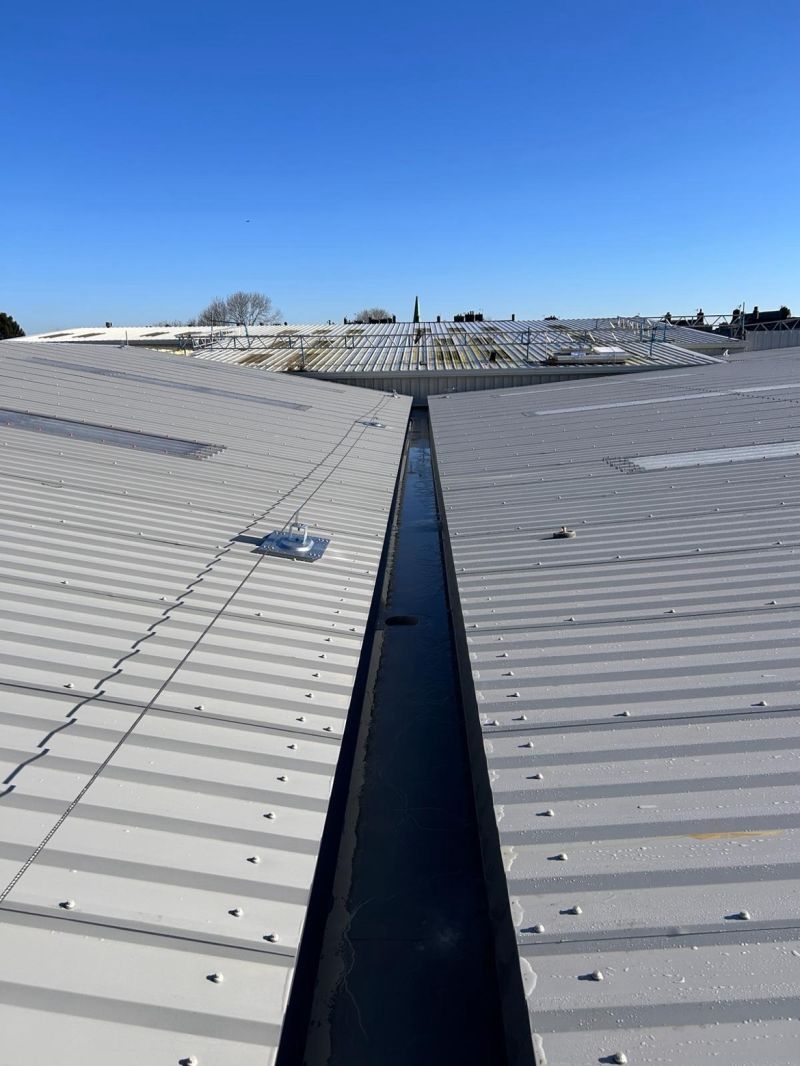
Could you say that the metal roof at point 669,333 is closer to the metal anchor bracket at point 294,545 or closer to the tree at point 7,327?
the metal anchor bracket at point 294,545

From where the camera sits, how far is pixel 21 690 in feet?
12.7

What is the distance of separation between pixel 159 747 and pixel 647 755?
2531 millimetres

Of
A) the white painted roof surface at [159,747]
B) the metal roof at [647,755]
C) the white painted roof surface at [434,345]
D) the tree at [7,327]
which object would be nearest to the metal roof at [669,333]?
the white painted roof surface at [434,345]

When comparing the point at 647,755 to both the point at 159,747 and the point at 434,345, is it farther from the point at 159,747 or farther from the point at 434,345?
the point at 434,345

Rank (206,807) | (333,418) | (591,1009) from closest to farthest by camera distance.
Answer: (591,1009), (206,807), (333,418)

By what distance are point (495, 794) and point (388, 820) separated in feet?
5.07

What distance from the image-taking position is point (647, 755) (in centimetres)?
372

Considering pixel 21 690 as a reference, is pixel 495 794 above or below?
below

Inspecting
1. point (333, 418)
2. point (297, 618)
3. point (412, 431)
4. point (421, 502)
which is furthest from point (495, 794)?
point (412, 431)

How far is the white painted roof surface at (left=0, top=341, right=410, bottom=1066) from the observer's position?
8.02 feet

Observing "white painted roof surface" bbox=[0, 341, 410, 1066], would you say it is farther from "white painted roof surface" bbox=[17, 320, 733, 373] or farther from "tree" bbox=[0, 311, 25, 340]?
"tree" bbox=[0, 311, 25, 340]

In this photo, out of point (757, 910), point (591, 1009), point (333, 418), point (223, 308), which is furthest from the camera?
point (223, 308)

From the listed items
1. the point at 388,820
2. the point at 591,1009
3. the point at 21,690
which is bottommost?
the point at 388,820

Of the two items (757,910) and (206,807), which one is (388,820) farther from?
(757,910)
